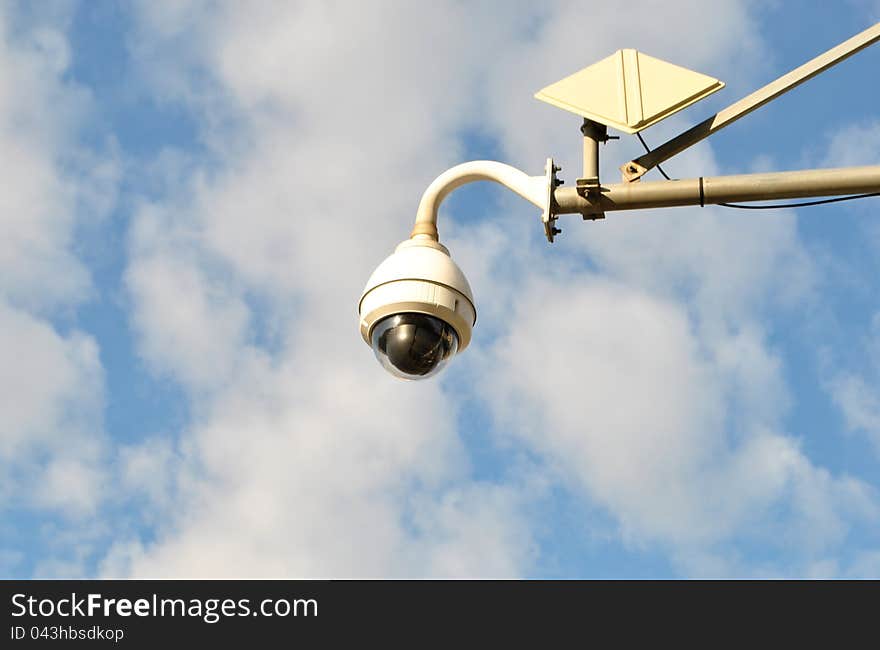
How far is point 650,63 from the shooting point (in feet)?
18.5

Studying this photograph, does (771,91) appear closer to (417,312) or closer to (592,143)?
(592,143)

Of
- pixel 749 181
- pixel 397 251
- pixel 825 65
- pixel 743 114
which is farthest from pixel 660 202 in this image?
pixel 397 251

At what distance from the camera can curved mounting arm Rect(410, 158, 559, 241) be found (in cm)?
538

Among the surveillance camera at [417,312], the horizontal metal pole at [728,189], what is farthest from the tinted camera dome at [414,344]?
the horizontal metal pole at [728,189]

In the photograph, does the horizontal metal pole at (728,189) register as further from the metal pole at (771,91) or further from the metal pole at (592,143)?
the metal pole at (771,91)

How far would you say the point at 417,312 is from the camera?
5.71 m

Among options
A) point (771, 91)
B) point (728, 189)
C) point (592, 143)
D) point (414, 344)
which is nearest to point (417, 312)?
point (414, 344)

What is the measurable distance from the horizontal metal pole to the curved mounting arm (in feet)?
0.49

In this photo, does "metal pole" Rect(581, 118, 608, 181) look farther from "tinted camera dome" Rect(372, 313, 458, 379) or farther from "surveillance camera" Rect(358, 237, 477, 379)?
"tinted camera dome" Rect(372, 313, 458, 379)

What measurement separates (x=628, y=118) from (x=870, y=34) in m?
1.29

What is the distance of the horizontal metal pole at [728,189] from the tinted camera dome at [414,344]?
102 cm

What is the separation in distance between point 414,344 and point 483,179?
1.01 metres

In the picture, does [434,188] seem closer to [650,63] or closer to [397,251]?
[397,251]

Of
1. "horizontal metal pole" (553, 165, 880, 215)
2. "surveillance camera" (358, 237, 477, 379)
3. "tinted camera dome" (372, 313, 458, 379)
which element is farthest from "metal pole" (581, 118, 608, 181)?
"tinted camera dome" (372, 313, 458, 379)
